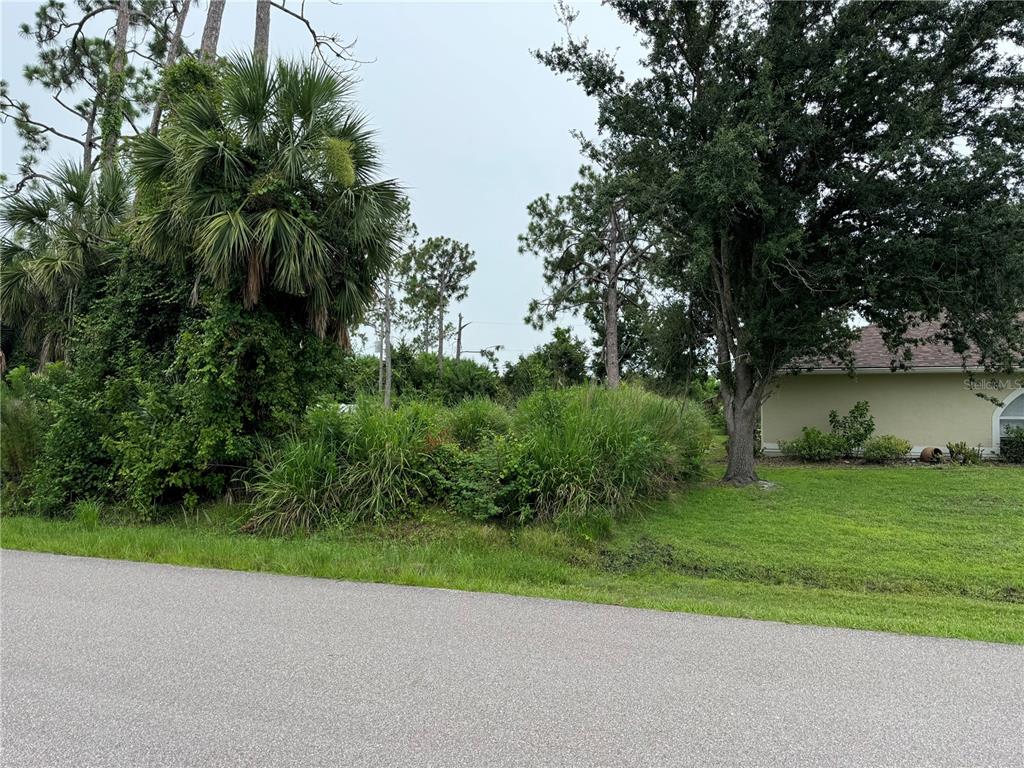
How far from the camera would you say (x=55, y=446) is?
9.34 meters

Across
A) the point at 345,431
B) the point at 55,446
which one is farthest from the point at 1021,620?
the point at 55,446

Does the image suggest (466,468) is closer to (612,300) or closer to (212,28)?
(212,28)

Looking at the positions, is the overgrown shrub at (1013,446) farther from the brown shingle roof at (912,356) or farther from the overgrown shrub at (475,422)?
the overgrown shrub at (475,422)

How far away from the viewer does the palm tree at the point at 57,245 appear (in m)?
10.3

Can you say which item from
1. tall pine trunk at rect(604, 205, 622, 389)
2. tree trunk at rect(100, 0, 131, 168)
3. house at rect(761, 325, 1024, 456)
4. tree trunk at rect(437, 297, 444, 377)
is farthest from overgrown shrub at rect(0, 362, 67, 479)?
tree trunk at rect(437, 297, 444, 377)

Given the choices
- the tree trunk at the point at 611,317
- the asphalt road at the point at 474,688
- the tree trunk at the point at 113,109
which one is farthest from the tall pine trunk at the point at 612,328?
the asphalt road at the point at 474,688

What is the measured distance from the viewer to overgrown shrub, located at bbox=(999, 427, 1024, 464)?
15.5 metres

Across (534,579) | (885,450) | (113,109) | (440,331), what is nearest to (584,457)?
(534,579)

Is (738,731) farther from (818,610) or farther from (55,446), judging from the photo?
(55,446)

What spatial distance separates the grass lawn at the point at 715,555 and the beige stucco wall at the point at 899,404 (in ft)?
25.2

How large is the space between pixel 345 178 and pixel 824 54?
776cm

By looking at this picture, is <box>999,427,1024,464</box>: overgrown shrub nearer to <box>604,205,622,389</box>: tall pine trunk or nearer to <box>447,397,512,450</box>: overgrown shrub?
<box>604,205,622,389</box>: tall pine trunk

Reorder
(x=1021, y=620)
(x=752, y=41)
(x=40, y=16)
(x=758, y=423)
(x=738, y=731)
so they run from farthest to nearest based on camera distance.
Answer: (x=758, y=423) → (x=40, y=16) → (x=752, y=41) → (x=1021, y=620) → (x=738, y=731)

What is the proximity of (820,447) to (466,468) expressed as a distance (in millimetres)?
11795
